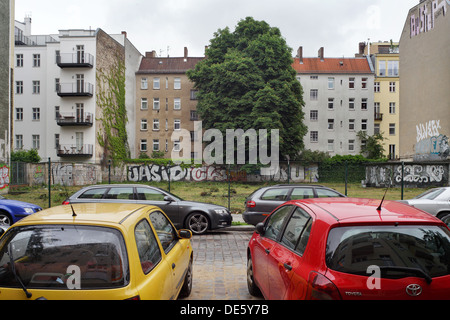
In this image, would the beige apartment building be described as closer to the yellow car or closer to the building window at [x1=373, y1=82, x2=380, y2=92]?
the building window at [x1=373, y1=82, x2=380, y2=92]

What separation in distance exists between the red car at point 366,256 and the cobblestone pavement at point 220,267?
2021 millimetres

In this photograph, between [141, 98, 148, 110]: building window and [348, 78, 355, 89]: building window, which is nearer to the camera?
[141, 98, 148, 110]: building window

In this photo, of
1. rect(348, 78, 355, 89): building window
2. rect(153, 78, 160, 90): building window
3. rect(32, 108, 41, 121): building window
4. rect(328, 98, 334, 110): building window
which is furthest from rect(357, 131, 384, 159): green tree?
rect(32, 108, 41, 121): building window

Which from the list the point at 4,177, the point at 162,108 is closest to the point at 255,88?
the point at 162,108

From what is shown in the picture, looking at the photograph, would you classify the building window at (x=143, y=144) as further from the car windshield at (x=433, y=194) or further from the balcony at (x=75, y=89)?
the car windshield at (x=433, y=194)

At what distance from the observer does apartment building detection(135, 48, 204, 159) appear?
52.7 m

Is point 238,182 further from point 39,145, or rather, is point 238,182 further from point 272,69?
point 39,145

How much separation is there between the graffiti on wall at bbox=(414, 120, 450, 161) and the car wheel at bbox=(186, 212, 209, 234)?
28.2 meters

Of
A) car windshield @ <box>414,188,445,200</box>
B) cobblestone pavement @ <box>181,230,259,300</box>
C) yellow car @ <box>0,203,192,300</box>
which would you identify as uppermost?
yellow car @ <box>0,203,192,300</box>

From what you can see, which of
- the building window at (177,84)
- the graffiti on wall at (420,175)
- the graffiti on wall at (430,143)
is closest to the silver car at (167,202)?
the graffiti on wall at (420,175)

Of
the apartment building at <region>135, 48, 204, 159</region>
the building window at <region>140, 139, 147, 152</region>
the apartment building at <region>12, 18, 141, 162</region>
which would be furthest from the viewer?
the building window at <region>140, 139, 147, 152</region>

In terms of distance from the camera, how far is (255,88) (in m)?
38.0

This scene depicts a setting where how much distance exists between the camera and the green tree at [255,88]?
36625 millimetres
